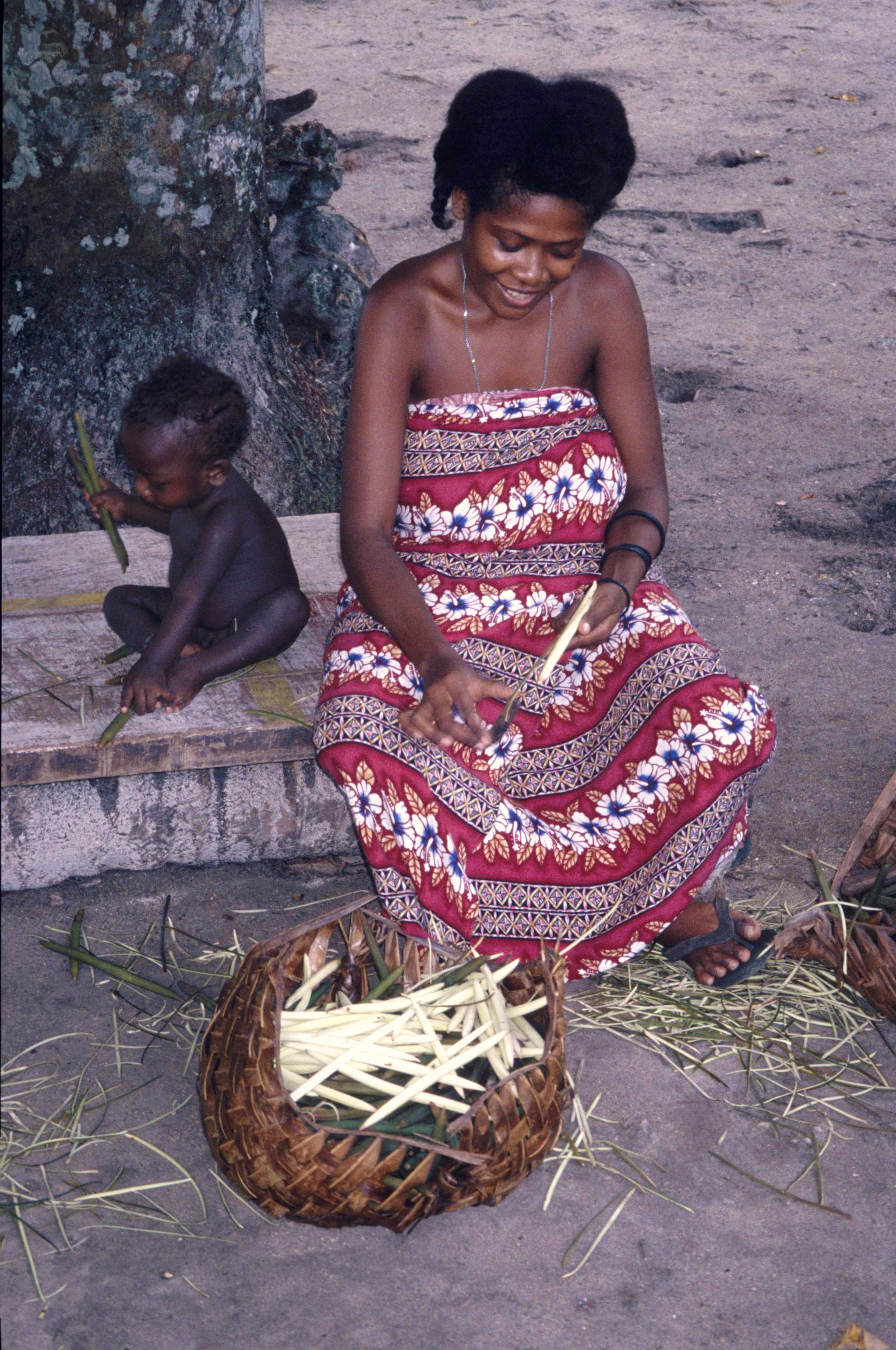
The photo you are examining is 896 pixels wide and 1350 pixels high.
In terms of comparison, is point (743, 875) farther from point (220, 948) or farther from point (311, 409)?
point (311, 409)

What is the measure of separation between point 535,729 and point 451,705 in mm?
316

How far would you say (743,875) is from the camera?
3438mm

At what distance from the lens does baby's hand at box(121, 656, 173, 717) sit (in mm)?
3000

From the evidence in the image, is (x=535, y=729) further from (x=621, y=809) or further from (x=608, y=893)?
(x=608, y=893)

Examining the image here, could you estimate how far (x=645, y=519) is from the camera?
120 inches

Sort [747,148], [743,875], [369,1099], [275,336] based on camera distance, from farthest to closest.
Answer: [747,148] → [275,336] → [743,875] → [369,1099]

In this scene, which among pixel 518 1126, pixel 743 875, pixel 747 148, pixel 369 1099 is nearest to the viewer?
pixel 518 1126

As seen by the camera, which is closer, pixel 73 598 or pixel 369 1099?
pixel 369 1099

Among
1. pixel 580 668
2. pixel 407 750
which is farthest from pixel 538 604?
pixel 407 750

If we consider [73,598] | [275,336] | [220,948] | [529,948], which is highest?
[275,336]

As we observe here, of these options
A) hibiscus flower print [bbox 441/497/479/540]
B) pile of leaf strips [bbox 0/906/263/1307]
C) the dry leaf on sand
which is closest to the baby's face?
hibiscus flower print [bbox 441/497/479/540]

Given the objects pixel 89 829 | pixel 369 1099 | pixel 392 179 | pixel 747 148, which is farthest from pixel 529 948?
pixel 747 148

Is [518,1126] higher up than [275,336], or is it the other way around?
[275,336]

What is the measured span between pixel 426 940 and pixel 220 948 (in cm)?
62
